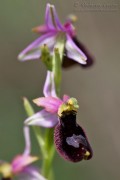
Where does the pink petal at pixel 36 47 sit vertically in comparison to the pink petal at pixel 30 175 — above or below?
above

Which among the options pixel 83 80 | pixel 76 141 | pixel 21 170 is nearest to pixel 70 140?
pixel 76 141

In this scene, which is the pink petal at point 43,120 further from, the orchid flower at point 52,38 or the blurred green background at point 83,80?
the blurred green background at point 83,80

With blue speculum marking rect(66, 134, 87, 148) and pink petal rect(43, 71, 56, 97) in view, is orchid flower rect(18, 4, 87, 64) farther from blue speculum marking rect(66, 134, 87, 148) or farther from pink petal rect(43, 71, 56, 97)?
blue speculum marking rect(66, 134, 87, 148)

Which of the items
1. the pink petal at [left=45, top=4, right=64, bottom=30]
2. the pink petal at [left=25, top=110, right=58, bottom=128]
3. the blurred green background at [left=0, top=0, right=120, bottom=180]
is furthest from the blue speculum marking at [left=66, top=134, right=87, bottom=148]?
the blurred green background at [left=0, top=0, right=120, bottom=180]

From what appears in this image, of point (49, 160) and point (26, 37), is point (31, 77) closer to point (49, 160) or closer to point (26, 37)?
point (26, 37)

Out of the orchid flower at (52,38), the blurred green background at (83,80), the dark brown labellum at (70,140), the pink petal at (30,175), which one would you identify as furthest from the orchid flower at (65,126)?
the blurred green background at (83,80)

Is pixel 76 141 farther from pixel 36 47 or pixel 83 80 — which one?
pixel 83 80
